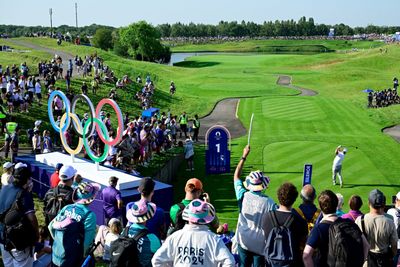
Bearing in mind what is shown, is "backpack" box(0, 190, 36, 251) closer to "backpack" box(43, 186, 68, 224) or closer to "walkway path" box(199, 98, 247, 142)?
"backpack" box(43, 186, 68, 224)

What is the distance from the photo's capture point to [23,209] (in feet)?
25.9

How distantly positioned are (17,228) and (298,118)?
32383 mm

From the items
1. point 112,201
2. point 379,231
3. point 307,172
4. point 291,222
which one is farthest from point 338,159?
point 291,222

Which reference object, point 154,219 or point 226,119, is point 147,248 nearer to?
point 154,219

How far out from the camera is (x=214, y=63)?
337ft

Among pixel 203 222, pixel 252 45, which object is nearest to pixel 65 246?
pixel 203 222

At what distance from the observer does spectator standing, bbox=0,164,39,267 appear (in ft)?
25.9

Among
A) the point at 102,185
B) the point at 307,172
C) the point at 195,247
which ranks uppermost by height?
the point at 195,247

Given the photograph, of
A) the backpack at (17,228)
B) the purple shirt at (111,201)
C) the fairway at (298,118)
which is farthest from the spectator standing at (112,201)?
the fairway at (298,118)

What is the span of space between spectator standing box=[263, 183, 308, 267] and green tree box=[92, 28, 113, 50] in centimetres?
12231

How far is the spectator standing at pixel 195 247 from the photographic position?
5.58 meters

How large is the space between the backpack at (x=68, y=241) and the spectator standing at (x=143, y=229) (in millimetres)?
921

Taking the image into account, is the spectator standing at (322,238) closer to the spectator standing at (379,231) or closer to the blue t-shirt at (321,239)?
the blue t-shirt at (321,239)

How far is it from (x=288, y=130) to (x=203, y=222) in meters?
28.7
